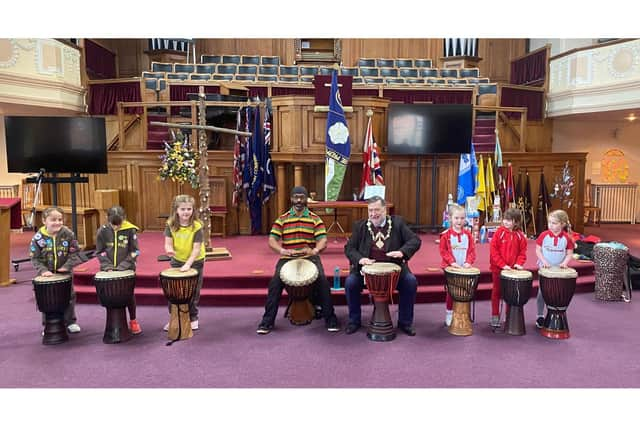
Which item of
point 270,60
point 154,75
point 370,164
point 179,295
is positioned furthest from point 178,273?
point 270,60

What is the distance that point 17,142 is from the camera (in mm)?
7117

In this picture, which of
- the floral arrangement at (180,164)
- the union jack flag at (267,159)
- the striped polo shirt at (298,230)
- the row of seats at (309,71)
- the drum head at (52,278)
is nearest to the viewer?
the drum head at (52,278)

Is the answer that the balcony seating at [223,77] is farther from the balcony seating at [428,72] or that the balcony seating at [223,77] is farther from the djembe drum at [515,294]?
the djembe drum at [515,294]

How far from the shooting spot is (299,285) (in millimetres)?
4863

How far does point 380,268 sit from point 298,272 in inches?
34.3

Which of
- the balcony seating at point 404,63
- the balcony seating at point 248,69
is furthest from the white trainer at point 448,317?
the balcony seating at point 404,63

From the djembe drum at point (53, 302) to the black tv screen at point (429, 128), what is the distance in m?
6.47

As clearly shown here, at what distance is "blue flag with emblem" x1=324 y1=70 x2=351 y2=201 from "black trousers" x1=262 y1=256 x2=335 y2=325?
348 centimetres

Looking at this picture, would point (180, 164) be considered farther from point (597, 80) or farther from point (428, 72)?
point (597, 80)

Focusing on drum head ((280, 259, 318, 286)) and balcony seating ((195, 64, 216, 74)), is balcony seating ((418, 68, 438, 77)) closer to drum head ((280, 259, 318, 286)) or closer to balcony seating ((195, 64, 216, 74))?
balcony seating ((195, 64, 216, 74))

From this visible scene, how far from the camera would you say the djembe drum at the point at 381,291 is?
4648mm

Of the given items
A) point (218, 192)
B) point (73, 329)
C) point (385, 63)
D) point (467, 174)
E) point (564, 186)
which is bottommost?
point (73, 329)

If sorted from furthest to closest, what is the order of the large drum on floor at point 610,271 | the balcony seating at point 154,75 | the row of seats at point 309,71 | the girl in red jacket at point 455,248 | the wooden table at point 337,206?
the row of seats at point 309,71, the balcony seating at point 154,75, the wooden table at point 337,206, the large drum on floor at point 610,271, the girl in red jacket at point 455,248

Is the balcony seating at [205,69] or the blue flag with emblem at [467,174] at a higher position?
the balcony seating at [205,69]
